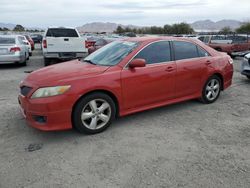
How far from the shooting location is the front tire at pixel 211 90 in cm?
575

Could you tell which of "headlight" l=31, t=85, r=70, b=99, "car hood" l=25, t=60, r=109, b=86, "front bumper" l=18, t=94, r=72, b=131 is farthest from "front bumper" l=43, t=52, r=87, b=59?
"headlight" l=31, t=85, r=70, b=99

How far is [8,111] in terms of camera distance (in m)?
5.37

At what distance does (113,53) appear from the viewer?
496 centimetres

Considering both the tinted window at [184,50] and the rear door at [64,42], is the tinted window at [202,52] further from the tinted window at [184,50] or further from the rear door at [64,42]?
the rear door at [64,42]

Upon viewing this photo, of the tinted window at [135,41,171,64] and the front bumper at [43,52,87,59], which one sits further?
the front bumper at [43,52,87,59]

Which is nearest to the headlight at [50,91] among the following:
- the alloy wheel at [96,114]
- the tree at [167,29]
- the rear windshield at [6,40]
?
the alloy wheel at [96,114]

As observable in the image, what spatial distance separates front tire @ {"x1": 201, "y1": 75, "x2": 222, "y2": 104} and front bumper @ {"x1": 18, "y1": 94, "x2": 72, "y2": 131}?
3.12 meters

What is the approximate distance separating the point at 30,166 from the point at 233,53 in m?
14.7

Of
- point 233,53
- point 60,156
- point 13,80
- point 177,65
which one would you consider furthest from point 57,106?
point 233,53

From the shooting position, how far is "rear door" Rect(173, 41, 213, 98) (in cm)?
519

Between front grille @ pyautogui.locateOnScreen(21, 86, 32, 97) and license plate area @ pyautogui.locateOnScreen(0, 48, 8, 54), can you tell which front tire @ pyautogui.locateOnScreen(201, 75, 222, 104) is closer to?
front grille @ pyautogui.locateOnScreen(21, 86, 32, 97)

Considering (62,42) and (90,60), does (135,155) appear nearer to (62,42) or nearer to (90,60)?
(90,60)

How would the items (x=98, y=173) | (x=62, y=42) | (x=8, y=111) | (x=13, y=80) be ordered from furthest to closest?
(x=62, y=42)
(x=13, y=80)
(x=8, y=111)
(x=98, y=173)

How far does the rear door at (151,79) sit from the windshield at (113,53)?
0.24m
